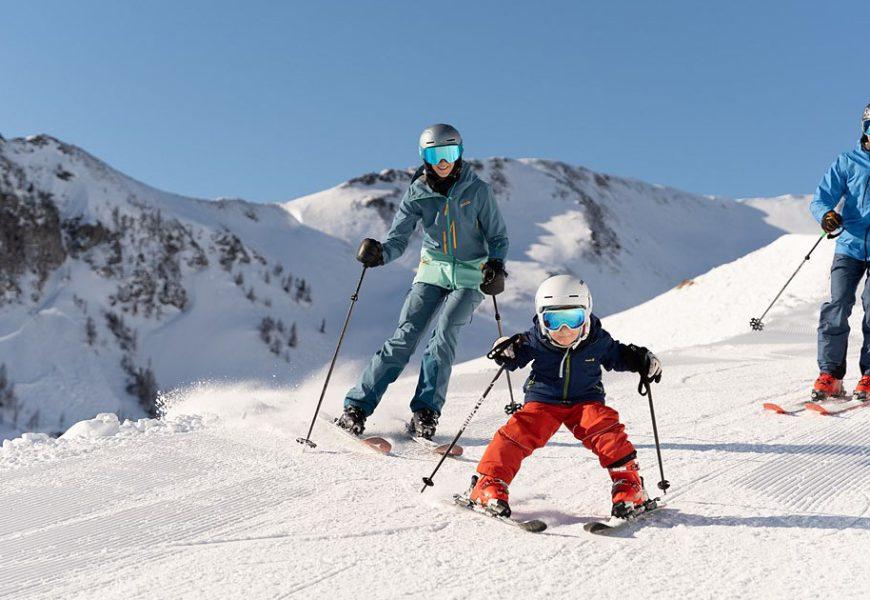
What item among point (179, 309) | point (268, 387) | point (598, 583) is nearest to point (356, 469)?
point (598, 583)

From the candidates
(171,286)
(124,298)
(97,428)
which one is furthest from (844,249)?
(171,286)

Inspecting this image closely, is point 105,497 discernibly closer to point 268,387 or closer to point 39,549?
point 39,549

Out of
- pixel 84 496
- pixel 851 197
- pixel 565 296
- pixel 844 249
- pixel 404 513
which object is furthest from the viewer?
pixel 844 249

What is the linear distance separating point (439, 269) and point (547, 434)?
1851 millimetres

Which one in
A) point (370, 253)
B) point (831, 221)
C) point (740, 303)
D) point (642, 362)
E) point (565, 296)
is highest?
point (831, 221)

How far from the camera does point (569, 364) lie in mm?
3584

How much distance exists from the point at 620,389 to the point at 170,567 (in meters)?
→ 5.14

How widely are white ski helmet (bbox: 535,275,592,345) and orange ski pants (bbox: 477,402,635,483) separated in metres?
0.37

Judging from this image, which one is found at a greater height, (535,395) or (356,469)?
(535,395)

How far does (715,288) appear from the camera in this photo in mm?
17172

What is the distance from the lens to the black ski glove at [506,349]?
359 centimetres

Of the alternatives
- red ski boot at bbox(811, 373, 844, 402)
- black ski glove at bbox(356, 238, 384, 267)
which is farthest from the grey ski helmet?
red ski boot at bbox(811, 373, 844, 402)

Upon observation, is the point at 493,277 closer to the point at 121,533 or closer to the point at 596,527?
the point at 596,527

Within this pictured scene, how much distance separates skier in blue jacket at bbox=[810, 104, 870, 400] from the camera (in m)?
5.69
